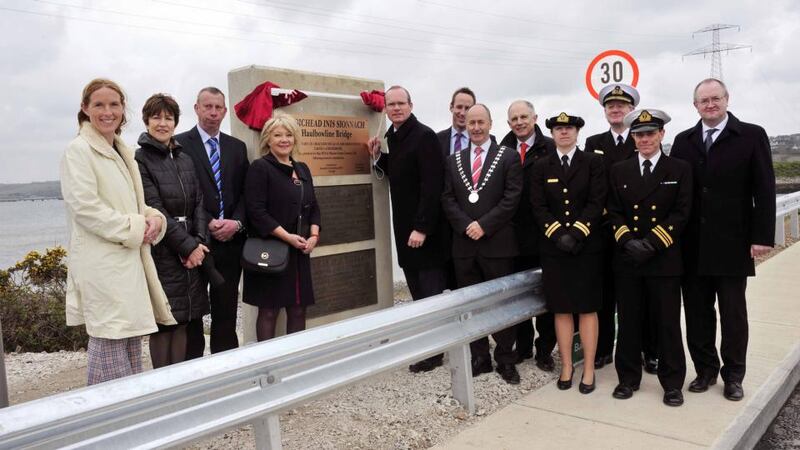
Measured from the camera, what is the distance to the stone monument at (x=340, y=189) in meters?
4.87

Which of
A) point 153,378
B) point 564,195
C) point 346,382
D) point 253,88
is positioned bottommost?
point 346,382

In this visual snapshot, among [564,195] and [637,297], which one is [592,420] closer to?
[637,297]

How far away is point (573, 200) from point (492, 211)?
22.0 inches

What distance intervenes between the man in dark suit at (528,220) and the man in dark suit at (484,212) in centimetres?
18

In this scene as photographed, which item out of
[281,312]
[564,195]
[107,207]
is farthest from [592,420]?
[107,207]

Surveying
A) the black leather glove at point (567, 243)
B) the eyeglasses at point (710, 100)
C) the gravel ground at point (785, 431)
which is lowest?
the gravel ground at point (785, 431)

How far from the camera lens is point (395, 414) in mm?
4070

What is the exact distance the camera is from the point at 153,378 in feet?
8.40

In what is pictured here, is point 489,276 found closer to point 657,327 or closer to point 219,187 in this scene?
point 657,327

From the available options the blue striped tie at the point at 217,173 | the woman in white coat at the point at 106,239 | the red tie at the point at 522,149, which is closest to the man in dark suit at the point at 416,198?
Result: the red tie at the point at 522,149

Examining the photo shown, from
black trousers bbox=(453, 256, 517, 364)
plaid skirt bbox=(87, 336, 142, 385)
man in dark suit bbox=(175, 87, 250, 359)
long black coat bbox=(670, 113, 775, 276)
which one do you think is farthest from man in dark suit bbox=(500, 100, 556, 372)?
plaid skirt bbox=(87, 336, 142, 385)

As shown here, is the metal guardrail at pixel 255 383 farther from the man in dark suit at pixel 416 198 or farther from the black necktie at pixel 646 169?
the black necktie at pixel 646 169

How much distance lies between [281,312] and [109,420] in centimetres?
252

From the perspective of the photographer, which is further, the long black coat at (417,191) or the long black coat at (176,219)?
the long black coat at (417,191)
